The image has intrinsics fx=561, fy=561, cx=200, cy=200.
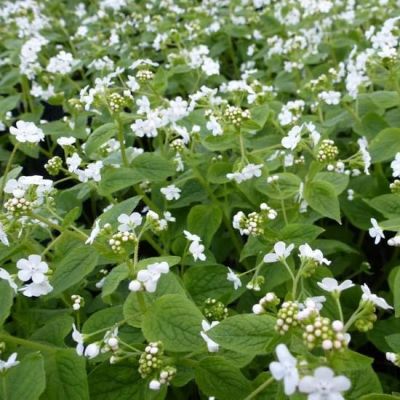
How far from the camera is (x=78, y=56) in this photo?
16.3 ft

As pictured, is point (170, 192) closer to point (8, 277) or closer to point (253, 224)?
point (253, 224)

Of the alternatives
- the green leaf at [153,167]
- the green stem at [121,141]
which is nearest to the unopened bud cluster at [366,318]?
the green leaf at [153,167]

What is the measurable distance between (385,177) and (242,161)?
1.00 meters

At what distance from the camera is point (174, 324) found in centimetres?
183

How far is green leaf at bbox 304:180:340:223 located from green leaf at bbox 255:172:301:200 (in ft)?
0.22

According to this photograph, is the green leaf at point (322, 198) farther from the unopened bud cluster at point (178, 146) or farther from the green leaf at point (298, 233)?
the unopened bud cluster at point (178, 146)

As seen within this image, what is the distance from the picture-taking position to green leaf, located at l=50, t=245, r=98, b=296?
210cm

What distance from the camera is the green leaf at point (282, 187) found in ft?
8.39

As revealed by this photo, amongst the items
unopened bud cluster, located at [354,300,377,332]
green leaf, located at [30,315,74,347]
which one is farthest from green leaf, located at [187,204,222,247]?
unopened bud cluster, located at [354,300,377,332]

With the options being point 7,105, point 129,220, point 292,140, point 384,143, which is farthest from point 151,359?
point 7,105

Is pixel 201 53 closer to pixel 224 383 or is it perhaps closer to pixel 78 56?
pixel 78 56

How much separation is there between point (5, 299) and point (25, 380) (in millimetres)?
362

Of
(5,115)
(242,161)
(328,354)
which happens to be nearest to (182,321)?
(328,354)

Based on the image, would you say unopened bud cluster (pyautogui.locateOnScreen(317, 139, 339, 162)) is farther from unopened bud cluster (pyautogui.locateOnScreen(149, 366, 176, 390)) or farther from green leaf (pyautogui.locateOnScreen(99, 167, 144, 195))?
unopened bud cluster (pyautogui.locateOnScreen(149, 366, 176, 390))
